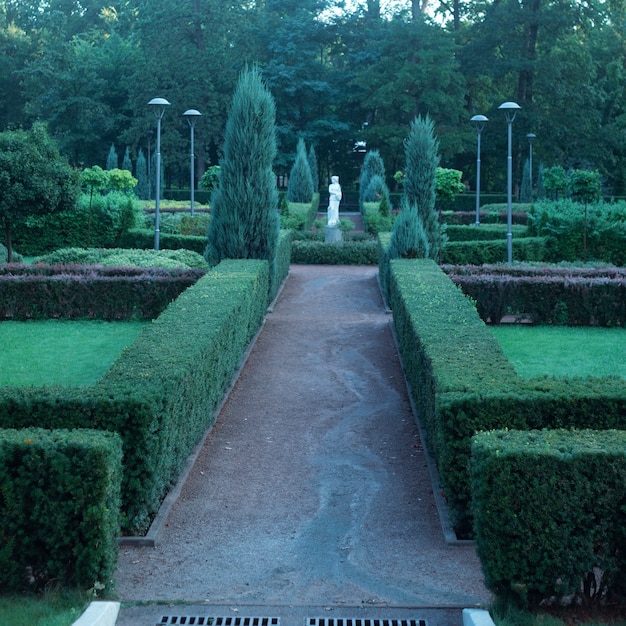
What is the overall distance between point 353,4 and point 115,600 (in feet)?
165

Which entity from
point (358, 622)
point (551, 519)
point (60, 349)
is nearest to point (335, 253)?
point (60, 349)

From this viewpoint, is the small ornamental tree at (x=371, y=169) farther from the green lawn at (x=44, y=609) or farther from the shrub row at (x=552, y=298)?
the green lawn at (x=44, y=609)

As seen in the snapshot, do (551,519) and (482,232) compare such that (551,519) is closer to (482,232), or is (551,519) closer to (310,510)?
(310,510)

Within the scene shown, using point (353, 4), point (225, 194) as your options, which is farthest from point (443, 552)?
point (353, 4)

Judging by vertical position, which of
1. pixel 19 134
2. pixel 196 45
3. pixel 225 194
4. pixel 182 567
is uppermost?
pixel 196 45

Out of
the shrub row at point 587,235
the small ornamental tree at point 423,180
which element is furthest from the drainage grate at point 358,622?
the shrub row at point 587,235

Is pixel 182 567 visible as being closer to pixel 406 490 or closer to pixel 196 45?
pixel 406 490

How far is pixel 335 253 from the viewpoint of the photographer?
22.3 m

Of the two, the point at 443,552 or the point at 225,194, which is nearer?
the point at 443,552

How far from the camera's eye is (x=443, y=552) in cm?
525

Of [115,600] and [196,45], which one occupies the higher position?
[196,45]

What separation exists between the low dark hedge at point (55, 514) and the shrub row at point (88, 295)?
9544 millimetres

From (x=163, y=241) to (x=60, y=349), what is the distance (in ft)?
35.3

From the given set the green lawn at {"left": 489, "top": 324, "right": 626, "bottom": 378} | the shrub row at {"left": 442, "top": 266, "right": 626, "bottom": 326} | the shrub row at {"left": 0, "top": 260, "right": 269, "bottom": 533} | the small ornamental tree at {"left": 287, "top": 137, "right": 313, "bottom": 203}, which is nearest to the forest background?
the small ornamental tree at {"left": 287, "top": 137, "right": 313, "bottom": 203}
